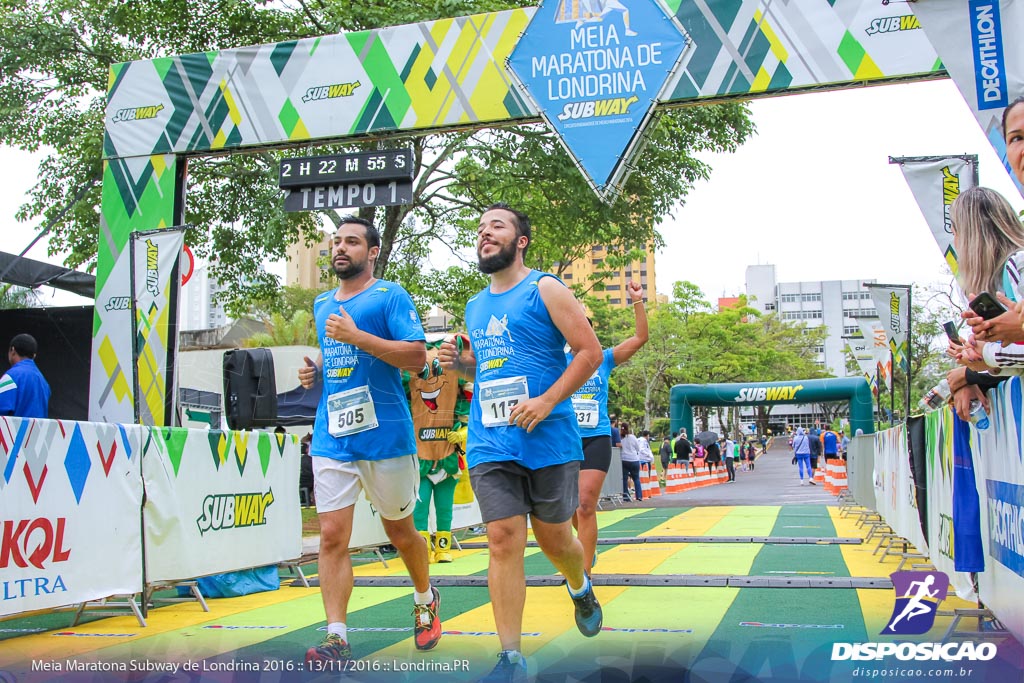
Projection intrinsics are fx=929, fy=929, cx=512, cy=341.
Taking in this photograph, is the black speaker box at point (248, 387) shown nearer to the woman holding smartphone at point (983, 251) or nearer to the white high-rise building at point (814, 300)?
the woman holding smartphone at point (983, 251)

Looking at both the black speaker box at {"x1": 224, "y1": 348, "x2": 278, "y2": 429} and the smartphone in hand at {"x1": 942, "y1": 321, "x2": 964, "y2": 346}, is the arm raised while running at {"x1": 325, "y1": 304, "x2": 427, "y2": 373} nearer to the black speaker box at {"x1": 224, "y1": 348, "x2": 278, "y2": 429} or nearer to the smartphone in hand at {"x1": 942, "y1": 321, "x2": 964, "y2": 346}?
the smartphone in hand at {"x1": 942, "y1": 321, "x2": 964, "y2": 346}

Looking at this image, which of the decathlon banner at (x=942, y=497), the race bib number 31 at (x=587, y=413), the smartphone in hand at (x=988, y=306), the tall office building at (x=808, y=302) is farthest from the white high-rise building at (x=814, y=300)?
the smartphone in hand at (x=988, y=306)

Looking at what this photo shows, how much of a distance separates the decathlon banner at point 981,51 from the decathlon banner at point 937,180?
2248 mm

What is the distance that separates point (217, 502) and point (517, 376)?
372cm

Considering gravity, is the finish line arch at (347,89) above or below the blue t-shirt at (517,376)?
above

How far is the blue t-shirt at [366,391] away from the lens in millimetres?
4676

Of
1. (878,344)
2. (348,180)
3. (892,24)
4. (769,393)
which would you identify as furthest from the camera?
(769,393)

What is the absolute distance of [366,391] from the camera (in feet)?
15.4

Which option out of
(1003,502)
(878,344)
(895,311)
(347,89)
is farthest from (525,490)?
(878,344)

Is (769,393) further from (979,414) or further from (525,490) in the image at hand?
(525,490)

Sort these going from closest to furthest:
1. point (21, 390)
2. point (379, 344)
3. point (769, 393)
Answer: point (379, 344) → point (21, 390) → point (769, 393)

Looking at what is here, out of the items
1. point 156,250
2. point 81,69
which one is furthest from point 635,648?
point 81,69

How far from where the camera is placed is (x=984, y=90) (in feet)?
19.9

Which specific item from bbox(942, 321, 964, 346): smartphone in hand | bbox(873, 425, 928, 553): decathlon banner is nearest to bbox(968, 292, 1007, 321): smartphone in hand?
bbox(942, 321, 964, 346): smartphone in hand
